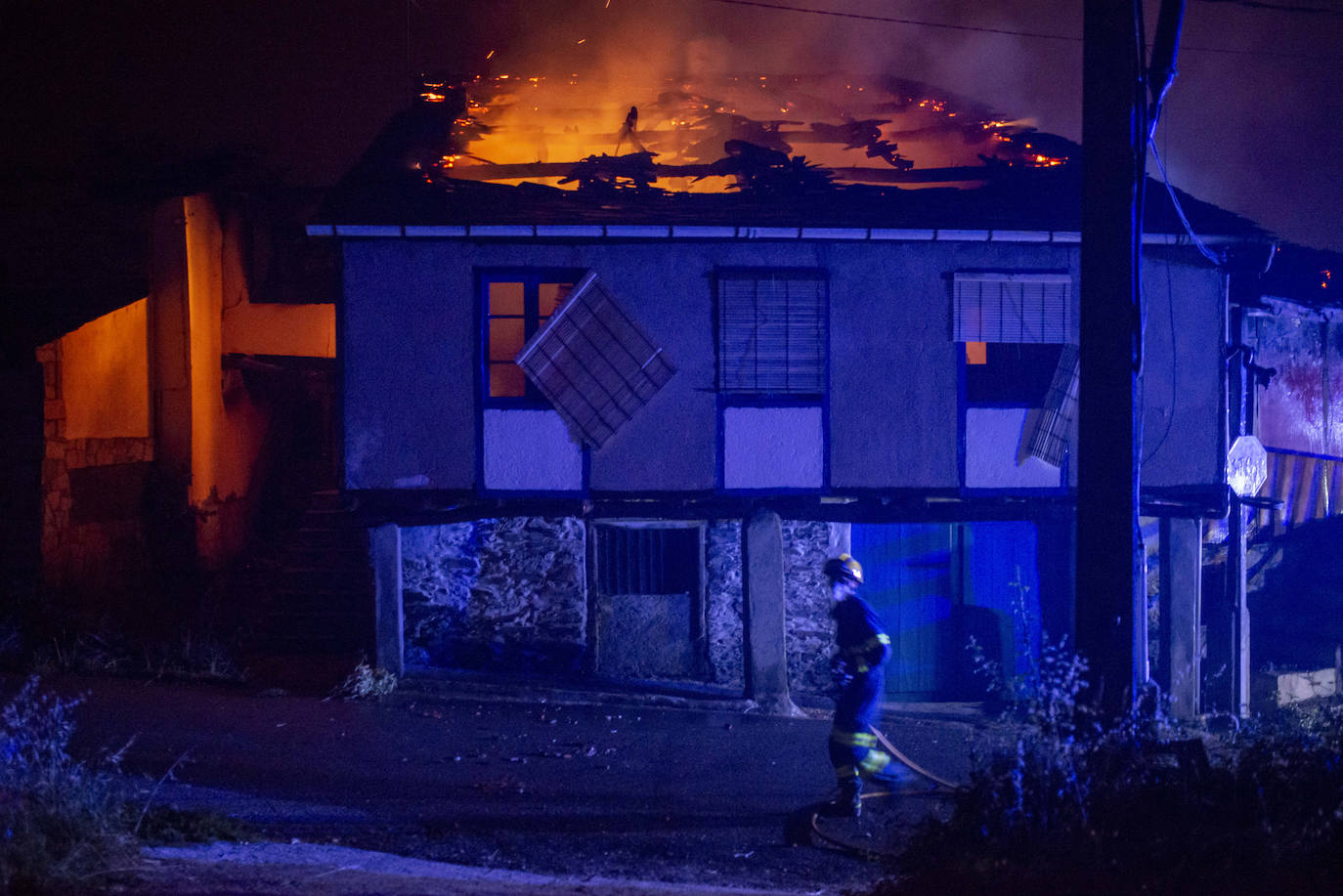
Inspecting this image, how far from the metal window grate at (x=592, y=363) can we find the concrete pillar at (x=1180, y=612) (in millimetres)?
6423

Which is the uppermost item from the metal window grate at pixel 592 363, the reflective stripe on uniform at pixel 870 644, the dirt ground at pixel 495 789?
the metal window grate at pixel 592 363

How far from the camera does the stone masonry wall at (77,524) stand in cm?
1291

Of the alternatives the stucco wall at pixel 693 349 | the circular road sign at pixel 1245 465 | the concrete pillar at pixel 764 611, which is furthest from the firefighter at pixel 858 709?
the circular road sign at pixel 1245 465

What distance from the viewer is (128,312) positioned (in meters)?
14.4

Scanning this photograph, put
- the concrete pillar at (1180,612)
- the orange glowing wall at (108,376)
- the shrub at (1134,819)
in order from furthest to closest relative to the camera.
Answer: the orange glowing wall at (108,376) → the concrete pillar at (1180,612) → the shrub at (1134,819)

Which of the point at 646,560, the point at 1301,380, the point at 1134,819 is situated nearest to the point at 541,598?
the point at 646,560

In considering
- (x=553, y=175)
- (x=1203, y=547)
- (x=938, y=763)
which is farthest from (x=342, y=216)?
(x=1203, y=547)

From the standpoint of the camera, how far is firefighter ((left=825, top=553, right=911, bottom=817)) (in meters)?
6.83

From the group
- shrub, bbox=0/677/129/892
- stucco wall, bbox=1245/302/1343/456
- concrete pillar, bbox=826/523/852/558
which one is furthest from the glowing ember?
shrub, bbox=0/677/129/892

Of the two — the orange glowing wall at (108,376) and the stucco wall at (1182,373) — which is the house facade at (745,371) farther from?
the orange glowing wall at (108,376)

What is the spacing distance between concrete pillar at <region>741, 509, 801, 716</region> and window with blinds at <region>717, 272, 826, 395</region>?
60.0 inches

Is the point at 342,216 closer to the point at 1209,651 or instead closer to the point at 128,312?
the point at 128,312

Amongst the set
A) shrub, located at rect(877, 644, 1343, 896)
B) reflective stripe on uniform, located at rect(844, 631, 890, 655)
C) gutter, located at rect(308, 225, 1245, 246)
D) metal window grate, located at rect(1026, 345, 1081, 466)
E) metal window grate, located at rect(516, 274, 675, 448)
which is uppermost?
gutter, located at rect(308, 225, 1245, 246)

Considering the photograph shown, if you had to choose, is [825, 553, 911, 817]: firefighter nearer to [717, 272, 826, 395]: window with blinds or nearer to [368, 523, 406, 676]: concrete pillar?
[717, 272, 826, 395]: window with blinds
